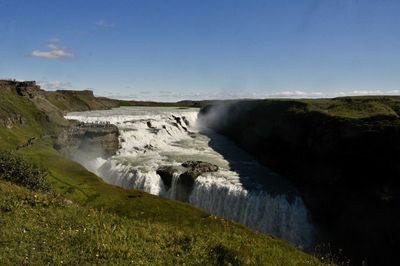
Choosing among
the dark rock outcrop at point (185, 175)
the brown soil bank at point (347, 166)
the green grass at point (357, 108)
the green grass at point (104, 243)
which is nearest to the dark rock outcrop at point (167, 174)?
the dark rock outcrop at point (185, 175)

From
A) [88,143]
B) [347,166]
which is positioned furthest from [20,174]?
[88,143]

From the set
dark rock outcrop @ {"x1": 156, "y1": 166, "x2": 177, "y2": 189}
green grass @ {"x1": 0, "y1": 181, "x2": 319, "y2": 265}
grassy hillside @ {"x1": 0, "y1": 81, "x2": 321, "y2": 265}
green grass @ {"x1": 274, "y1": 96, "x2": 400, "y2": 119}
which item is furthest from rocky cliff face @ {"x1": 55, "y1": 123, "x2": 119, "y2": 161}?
green grass @ {"x1": 0, "y1": 181, "x2": 319, "y2": 265}

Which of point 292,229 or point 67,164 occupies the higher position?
point 67,164

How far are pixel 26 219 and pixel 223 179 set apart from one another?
149ft

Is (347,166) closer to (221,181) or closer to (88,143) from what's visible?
(221,181)

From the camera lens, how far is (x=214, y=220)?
35.0 metres

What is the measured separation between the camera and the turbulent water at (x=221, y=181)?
5381 cm

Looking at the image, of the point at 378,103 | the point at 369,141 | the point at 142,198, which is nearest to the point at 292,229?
the point at 369,141

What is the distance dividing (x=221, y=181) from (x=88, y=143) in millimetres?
36215

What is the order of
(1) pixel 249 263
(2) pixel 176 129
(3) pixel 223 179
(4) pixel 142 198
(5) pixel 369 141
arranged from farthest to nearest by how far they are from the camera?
(2) pixel 176 129 → (3) pixel 223 179 → (5) pixel 369 141 → (4) pixel 142 198 → (1) pixel 249 263

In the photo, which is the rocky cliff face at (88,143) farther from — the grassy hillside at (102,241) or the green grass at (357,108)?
the grassy hillside at (102,241)

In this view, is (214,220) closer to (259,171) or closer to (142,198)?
(142,198)

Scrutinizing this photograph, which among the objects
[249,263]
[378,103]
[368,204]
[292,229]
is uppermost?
[378,103]

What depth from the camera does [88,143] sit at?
83.3 metres
